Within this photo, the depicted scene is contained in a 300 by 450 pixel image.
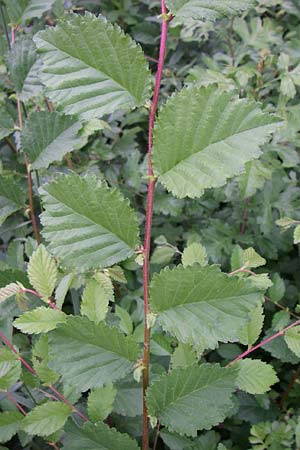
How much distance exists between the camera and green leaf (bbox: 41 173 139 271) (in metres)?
0.59

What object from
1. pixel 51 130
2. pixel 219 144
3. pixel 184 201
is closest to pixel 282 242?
pixel 184 201

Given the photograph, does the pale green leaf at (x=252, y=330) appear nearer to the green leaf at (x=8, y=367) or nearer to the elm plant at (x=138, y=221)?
the elm plant at (x=138, y=221)

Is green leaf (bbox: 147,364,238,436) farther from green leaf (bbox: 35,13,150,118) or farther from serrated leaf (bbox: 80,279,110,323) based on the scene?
green leaf (bbox: 35,13,150,118)

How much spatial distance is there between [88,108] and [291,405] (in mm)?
999

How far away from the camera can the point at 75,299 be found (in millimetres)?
1144

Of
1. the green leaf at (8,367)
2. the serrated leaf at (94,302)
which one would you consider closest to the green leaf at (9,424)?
the green leaf at (8,367)

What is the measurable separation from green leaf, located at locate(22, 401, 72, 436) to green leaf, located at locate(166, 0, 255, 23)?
615 mm

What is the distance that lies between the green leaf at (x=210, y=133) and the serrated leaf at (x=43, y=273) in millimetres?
306

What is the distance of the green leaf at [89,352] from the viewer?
634mm

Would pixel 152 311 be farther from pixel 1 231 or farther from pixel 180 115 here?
pixel 1 231

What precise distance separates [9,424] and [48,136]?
54cm

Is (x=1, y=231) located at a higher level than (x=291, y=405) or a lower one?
higher

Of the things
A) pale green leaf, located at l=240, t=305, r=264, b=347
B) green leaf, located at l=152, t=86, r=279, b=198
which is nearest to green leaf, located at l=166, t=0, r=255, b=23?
green leaf, located at l=152, t=86, r=279, b=198

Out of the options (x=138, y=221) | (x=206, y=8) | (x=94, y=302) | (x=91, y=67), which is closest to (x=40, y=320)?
(x=94, y=302)
